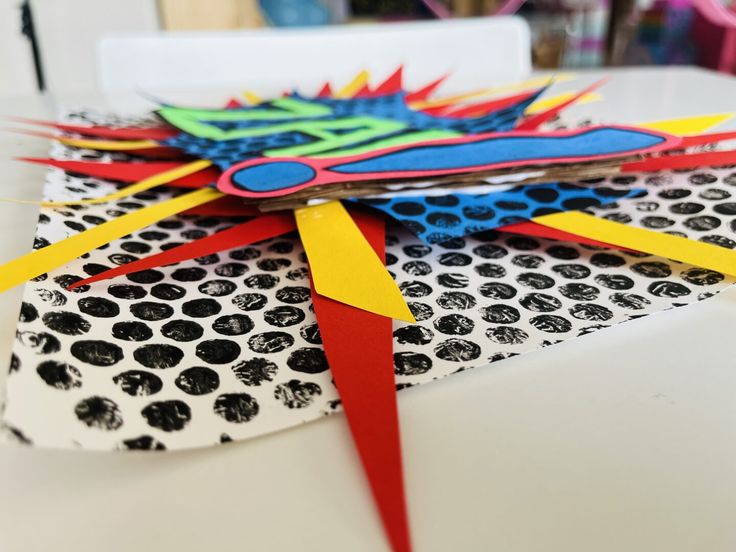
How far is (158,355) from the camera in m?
0.24

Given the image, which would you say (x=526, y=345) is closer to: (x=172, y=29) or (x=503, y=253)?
(x=503, y=253)

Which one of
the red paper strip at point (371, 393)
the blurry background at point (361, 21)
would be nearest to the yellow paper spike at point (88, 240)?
the red paper strip at point (371, 393)

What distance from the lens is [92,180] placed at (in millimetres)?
450

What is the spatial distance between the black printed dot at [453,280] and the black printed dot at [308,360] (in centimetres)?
8

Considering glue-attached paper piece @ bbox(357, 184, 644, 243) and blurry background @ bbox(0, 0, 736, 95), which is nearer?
glue-attached paper piece @ bbox(357, 184, 644, 243)

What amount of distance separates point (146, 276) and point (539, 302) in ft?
0.60

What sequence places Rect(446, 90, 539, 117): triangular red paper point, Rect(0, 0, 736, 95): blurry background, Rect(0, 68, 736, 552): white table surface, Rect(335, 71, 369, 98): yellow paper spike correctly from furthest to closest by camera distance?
1. Rect(0, 0, 736, 95): blurry background
2. Rect(335, 71, 369, 98): yellow paper spike
3. Rect(446, 90, 539, 117): triangular red paper point
4. Rect(0, 68, 736, 552): white table surface

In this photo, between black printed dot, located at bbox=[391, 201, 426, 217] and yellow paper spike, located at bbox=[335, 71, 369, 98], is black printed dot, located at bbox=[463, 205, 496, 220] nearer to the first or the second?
black printed dot, located at bbox=[391, 201, 426, 217]

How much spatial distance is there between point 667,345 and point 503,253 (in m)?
0.10

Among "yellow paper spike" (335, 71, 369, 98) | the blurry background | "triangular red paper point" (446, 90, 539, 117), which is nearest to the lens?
"triangular red paper point" (446, 90, 539, 117)

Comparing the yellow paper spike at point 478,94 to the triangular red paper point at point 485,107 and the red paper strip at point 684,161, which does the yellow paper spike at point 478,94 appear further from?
the red paper strip at point 684,161

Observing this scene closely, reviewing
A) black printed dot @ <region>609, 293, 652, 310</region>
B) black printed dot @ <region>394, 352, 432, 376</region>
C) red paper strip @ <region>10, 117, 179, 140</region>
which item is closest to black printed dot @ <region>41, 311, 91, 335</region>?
black printed dot @ <region>394, 352, 432, 376</region>

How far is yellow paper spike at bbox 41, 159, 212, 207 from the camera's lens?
0.39 m

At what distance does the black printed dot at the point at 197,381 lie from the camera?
223 millimetres
